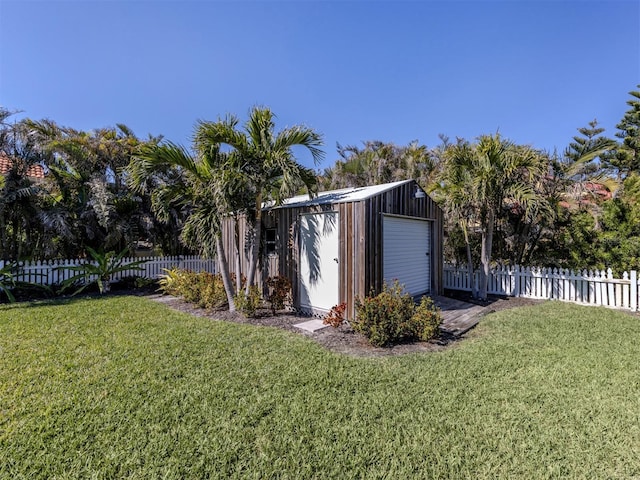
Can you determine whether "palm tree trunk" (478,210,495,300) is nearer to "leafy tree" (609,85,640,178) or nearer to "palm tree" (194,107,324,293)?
"palm tree" (194,107,324,293)

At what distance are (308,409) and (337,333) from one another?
256 centimetres

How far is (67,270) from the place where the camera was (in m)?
9.43

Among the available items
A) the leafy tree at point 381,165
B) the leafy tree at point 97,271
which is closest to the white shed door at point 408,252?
the leafy tree at point 381,165

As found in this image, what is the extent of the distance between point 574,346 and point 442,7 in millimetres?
7758

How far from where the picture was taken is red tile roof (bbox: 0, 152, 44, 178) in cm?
865

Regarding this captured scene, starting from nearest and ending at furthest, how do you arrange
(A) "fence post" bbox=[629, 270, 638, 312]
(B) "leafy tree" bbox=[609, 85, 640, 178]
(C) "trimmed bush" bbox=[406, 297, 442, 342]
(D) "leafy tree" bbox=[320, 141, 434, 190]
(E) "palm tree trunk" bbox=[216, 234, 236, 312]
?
(C) "trimmed bush" bbox=[406, 297, 442, 342], (E) "palm tree trunk" bbox=[216, 234, 236, 312], (A) "fence post" bbox=[629, 270, 638, 312], (D) "leafy tree" bbox=[320, 141, 434, 190], (B) "leafy tree" bbox=[609, 85, 640, 178]

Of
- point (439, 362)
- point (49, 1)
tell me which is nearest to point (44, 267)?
point (49, 1)

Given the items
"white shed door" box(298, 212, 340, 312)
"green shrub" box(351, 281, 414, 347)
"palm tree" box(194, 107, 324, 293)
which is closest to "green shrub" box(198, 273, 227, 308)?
"white shed door" box(298, 212, 340, 312)

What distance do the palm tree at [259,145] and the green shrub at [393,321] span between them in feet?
9.12

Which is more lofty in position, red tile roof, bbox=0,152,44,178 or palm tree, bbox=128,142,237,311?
red tile roof, bbox=0,152,44,178

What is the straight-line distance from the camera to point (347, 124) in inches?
515

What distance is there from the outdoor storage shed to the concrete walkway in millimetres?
691

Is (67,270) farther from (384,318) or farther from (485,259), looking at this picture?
(485,259)

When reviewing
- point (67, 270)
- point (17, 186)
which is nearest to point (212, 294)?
point (67, 270)
